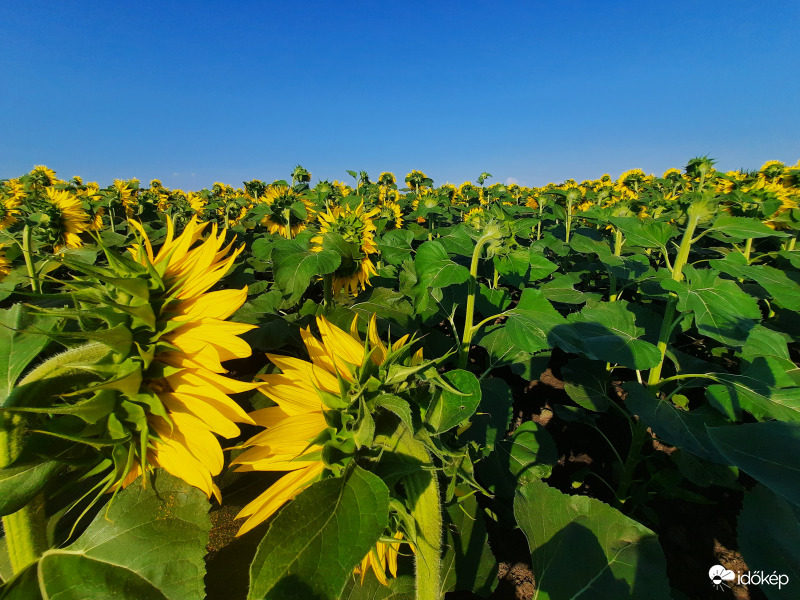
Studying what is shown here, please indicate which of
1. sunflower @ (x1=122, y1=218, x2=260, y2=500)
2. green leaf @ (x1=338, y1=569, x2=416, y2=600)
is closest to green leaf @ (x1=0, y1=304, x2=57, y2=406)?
Answer: sunflower @ (x1=122, y1=218, x2=260, y2=500)

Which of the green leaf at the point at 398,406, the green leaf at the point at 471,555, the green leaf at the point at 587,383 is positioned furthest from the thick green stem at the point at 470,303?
the green leaf at the point at 398,406

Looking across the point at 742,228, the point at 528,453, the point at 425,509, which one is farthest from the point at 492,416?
the point at 742,228

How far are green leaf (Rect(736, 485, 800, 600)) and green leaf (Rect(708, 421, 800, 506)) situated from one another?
20 cm

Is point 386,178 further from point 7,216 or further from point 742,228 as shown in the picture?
point 742,228

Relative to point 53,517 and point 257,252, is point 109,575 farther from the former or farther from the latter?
point 257,252

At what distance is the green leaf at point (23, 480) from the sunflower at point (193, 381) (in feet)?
0.41

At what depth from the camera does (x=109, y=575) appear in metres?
0.62

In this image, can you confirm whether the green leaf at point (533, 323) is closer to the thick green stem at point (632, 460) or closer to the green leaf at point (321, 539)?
the thick green stem at point (632, 460)

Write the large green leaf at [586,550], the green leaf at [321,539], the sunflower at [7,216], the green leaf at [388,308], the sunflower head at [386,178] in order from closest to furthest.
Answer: the green leaf at [321,539] < the large green leaf at [586,550] < the green leaf at [388,308] < the sunflower at [7,216] < the sunflower head at [386,178]

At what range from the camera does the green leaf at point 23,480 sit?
1.80 feet

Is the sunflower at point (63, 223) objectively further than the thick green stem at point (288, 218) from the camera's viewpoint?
No

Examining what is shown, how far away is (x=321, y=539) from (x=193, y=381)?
32 centimetres

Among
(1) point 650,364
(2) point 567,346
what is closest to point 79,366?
(2) point 567,346

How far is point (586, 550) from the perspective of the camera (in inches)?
38.0
